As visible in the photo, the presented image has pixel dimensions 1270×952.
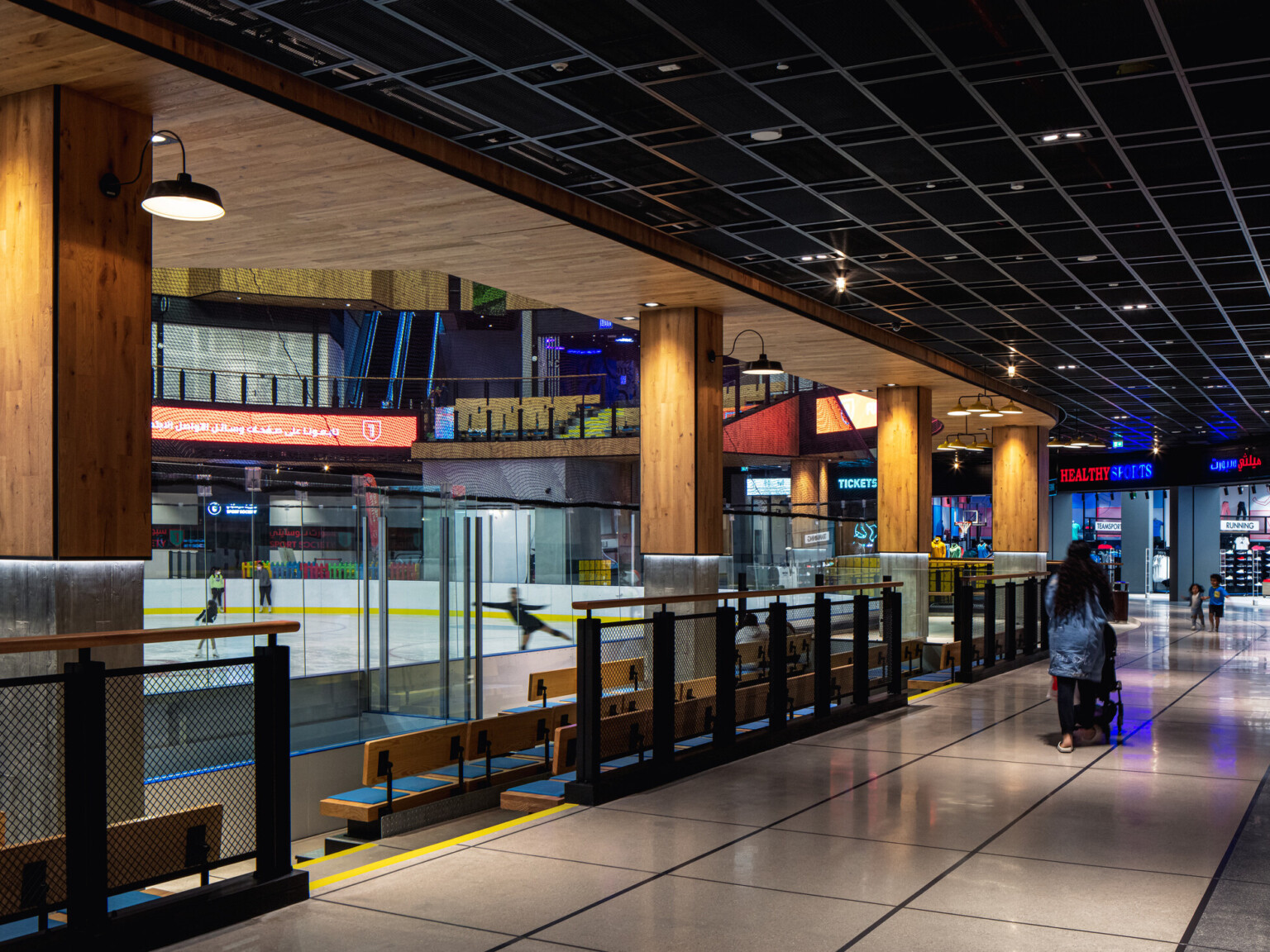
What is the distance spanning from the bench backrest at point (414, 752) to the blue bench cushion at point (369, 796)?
0.09 m

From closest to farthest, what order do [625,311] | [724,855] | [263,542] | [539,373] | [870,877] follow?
[870,877] → [724,855] → [263,542] → [625,311] → [539,373]

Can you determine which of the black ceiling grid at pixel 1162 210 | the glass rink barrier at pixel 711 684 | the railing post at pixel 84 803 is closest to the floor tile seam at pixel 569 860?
the glass rink barrier at pixel 711 684

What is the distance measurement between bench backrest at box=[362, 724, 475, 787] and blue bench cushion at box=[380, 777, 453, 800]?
0.14 metres

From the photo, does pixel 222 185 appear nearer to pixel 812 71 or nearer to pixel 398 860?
pixel 812 71

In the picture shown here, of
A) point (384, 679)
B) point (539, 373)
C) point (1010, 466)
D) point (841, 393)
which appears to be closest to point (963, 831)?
point (384, 679)

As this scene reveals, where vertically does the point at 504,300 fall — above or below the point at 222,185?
above

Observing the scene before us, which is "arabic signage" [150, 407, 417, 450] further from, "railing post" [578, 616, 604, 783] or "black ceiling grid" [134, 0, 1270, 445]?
"railing post" [578, 616, 604, 783]

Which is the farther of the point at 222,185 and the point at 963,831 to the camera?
the point at 222,185

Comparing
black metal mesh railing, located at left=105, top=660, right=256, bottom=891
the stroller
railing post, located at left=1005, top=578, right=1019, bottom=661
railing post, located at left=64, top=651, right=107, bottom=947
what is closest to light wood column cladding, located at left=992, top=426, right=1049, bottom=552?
railing post, located at left=1005, top=578, right=1019, bottom=661

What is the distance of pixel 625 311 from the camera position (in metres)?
13.5

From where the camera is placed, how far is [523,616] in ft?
58.5

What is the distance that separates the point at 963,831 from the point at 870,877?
3.71 ft

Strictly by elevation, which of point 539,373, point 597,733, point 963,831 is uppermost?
point 539,373

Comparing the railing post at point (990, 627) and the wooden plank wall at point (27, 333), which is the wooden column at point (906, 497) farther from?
the wooden plank wall at point (27, 333)
